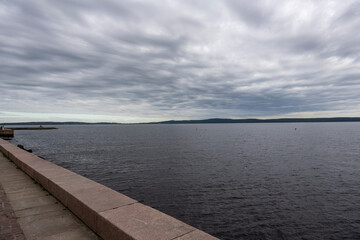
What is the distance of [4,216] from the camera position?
5.10m

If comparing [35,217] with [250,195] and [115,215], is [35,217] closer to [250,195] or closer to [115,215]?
[115,215]

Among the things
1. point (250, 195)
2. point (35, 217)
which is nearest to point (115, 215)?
point (35, 217)

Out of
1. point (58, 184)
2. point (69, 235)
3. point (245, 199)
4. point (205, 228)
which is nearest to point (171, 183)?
point (245, 199)

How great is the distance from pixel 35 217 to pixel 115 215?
2.20 metres

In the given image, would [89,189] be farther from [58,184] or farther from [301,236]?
[301,236]

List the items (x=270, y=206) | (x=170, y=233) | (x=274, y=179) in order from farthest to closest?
(x=274, y=179) < (x=270, y=206) < (x=170, y=233)

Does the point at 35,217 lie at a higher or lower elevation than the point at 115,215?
lower

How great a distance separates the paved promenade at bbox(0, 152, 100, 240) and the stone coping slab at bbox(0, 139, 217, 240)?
0.64ft

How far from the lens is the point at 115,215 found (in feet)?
14.4

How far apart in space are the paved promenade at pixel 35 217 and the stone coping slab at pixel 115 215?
0.19 meters

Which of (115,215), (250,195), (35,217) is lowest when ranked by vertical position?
(250,195)

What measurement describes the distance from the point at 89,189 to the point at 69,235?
173cm

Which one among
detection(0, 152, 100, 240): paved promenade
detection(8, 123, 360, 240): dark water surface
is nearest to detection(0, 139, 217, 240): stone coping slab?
detection(0, 152, 100, 240): paved promenade

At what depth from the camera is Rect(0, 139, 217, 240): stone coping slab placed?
381cm
